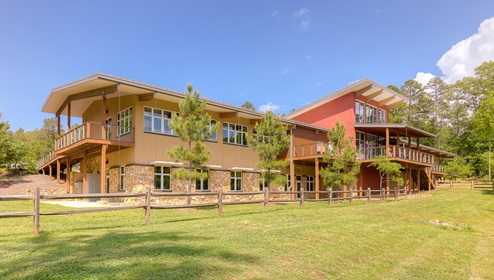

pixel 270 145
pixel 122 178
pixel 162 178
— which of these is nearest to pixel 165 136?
pixel 162 178

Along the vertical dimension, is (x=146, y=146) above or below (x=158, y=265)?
above

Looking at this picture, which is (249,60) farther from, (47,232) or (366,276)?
(366,276)

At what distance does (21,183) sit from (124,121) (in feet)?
60.7

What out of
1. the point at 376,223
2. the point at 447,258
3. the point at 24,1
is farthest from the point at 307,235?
the point at 24,1

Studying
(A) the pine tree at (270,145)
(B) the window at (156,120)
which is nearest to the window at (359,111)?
(A) the pine tree at (270,145)

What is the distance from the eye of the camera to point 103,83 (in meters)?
18.0

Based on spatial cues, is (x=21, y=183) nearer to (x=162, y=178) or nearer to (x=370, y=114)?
(x=162, y=178)

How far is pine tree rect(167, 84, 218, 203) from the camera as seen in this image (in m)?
16.5

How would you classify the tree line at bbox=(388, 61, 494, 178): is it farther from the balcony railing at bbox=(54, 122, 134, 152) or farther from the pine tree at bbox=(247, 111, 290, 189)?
the balcony railing at bbox=(54, 122, 134, 152)

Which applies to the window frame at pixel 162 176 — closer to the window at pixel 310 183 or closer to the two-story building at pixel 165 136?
the two-story building at pixel 165 136

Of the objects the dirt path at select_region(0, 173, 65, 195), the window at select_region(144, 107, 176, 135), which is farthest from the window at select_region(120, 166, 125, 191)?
the dirt path at select_region(0, 173, 65, 195)

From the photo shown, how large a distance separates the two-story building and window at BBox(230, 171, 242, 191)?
2.6 inches

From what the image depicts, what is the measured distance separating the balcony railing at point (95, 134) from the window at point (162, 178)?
2182mm

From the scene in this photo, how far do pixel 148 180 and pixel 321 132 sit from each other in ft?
52.1
